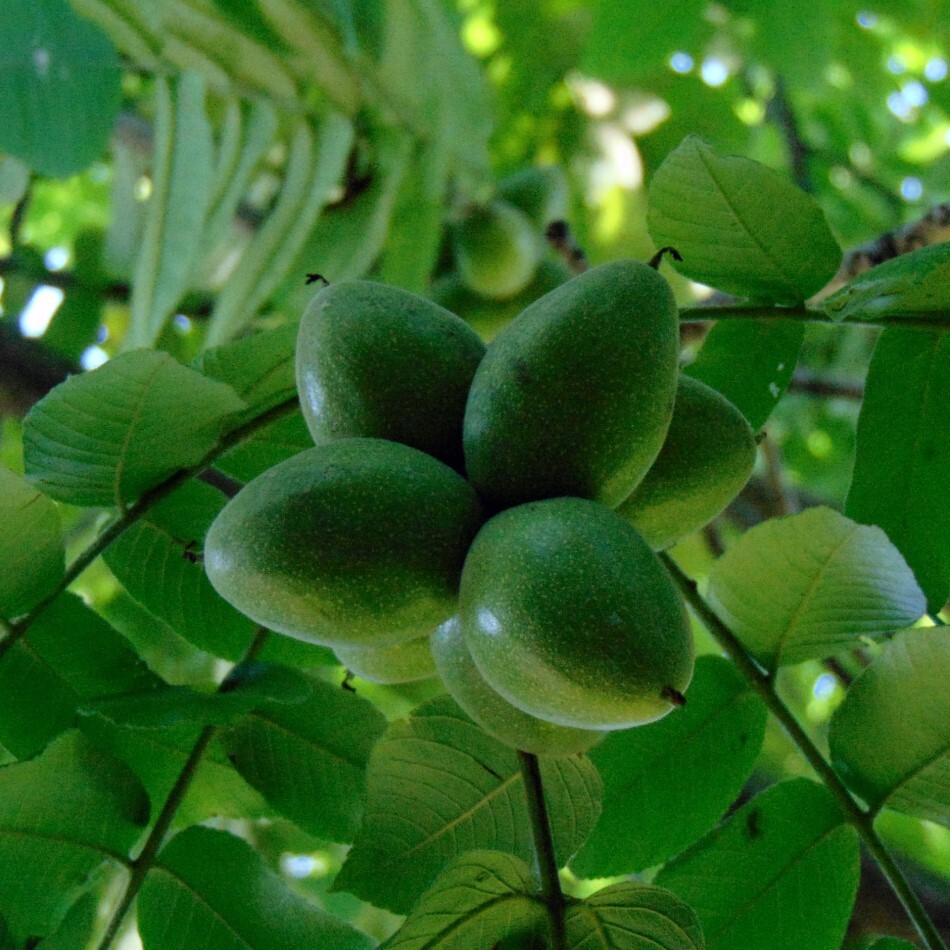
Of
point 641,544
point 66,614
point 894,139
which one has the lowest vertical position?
point 894,139

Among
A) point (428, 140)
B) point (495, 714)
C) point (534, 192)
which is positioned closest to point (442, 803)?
point (495, 714)

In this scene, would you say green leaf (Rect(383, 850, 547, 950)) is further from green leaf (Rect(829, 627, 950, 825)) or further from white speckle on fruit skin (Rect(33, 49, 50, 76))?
white speckle on fruit skin (Rect(33, 49, 50, 76))

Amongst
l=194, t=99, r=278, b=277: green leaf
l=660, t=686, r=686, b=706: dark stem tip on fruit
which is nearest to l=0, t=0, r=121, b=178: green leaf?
l=194, t=99, r=278, b=277: green leaf

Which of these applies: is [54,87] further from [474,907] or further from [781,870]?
[781,870]

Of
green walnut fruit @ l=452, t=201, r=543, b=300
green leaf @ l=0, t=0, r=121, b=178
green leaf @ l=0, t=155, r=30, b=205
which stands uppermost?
green leaf @ l=0, t=0, r=121, b=178

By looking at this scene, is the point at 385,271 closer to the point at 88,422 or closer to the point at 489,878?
the point at 88,422

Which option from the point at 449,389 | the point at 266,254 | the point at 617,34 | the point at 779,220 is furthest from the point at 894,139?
the point at 449,389
